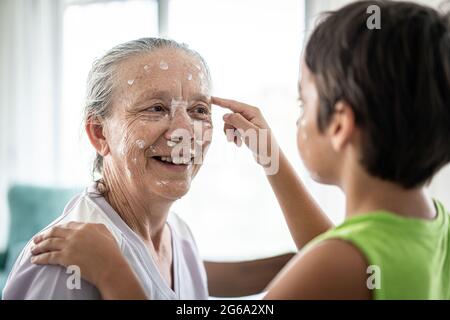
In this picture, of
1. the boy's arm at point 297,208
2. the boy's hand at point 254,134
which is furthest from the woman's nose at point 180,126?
the boy's arm at point 297,208

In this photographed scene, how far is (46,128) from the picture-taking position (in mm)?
3637

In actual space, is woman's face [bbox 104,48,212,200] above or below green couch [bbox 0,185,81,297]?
above

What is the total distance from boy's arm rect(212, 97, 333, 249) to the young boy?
1.18 ft

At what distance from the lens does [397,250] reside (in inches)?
26.2

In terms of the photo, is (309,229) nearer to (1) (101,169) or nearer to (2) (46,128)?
(1) (101,169)

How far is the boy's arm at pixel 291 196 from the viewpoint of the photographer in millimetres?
1096

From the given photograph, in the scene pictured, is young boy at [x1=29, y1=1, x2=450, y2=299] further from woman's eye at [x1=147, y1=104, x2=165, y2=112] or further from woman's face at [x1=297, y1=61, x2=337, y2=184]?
woman's eye at [x1=147, y1=104, x2=165, y2=112]

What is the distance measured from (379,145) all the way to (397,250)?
14 centimetres

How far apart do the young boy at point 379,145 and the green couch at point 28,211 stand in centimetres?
267

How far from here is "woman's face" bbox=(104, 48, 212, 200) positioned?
1.05 meters

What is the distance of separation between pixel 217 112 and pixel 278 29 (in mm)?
654

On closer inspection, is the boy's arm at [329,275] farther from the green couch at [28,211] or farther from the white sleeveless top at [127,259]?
the green couch at [28,211]

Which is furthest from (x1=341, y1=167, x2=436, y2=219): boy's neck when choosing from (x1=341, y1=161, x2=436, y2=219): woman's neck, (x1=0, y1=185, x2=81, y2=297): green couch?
(x1=0, y1=185, x2=81, y2=297): green couch

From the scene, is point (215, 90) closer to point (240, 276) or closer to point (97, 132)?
point (240, 276)
